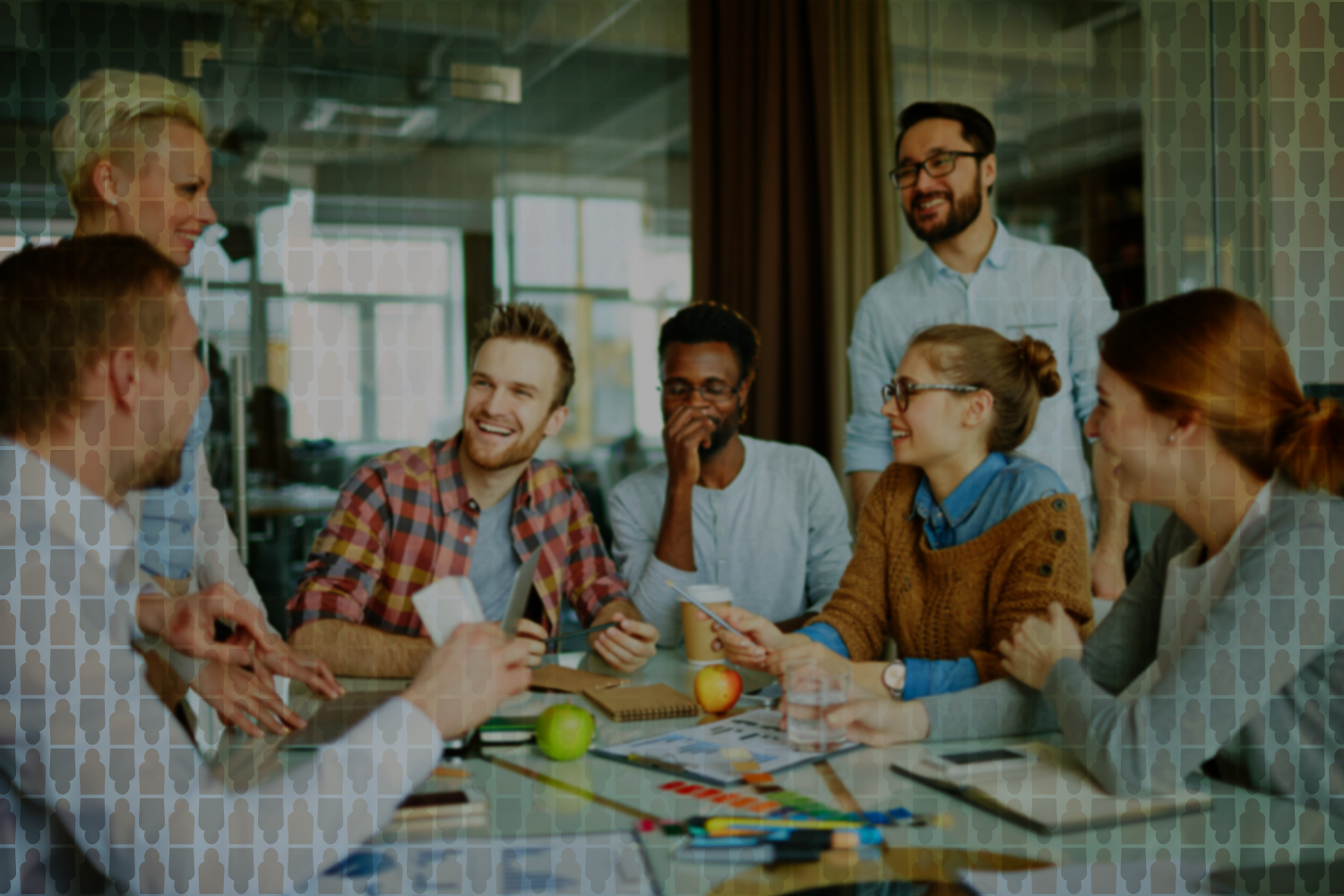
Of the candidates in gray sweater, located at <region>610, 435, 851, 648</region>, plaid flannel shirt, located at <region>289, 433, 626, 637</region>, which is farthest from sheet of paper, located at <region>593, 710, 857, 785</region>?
gray sweater, located at <region>610, 435, 851, 648</region>

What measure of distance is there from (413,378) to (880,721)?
10.9 feet

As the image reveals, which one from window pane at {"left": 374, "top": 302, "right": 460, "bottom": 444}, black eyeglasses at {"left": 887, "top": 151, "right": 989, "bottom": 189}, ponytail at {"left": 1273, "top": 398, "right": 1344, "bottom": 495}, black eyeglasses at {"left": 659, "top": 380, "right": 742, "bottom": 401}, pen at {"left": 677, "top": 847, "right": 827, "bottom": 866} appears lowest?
pen at {"left": 677, "top": 847, "right": 827, "bottom": 866}

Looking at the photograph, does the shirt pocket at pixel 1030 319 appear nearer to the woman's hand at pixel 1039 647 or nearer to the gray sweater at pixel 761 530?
the gray sweater at pixel 761 530

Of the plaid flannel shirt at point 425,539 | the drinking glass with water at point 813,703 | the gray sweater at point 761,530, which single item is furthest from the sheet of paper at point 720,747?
the gray sweater at point 761,530

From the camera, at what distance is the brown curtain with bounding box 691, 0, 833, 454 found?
3.50 metres

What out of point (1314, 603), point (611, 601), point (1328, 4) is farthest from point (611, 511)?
point (1328, 4)

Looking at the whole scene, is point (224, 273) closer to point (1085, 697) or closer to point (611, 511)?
point (611, 511)

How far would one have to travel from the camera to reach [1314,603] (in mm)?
1149

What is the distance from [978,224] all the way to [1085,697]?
172cm

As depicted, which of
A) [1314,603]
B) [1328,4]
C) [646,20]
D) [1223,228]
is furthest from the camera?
[646,20]

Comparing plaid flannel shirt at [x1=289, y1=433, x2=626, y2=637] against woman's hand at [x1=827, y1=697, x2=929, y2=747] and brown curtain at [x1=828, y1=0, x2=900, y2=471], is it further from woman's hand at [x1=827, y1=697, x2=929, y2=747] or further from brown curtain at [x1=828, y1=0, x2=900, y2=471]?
brown curtain at [x1=828, y1=0, x2=900, y2=471]

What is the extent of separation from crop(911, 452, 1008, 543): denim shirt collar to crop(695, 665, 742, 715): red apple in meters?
0.50

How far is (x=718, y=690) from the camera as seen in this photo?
1.49 metres

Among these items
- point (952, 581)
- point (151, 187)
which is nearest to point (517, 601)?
point (952, 581)
